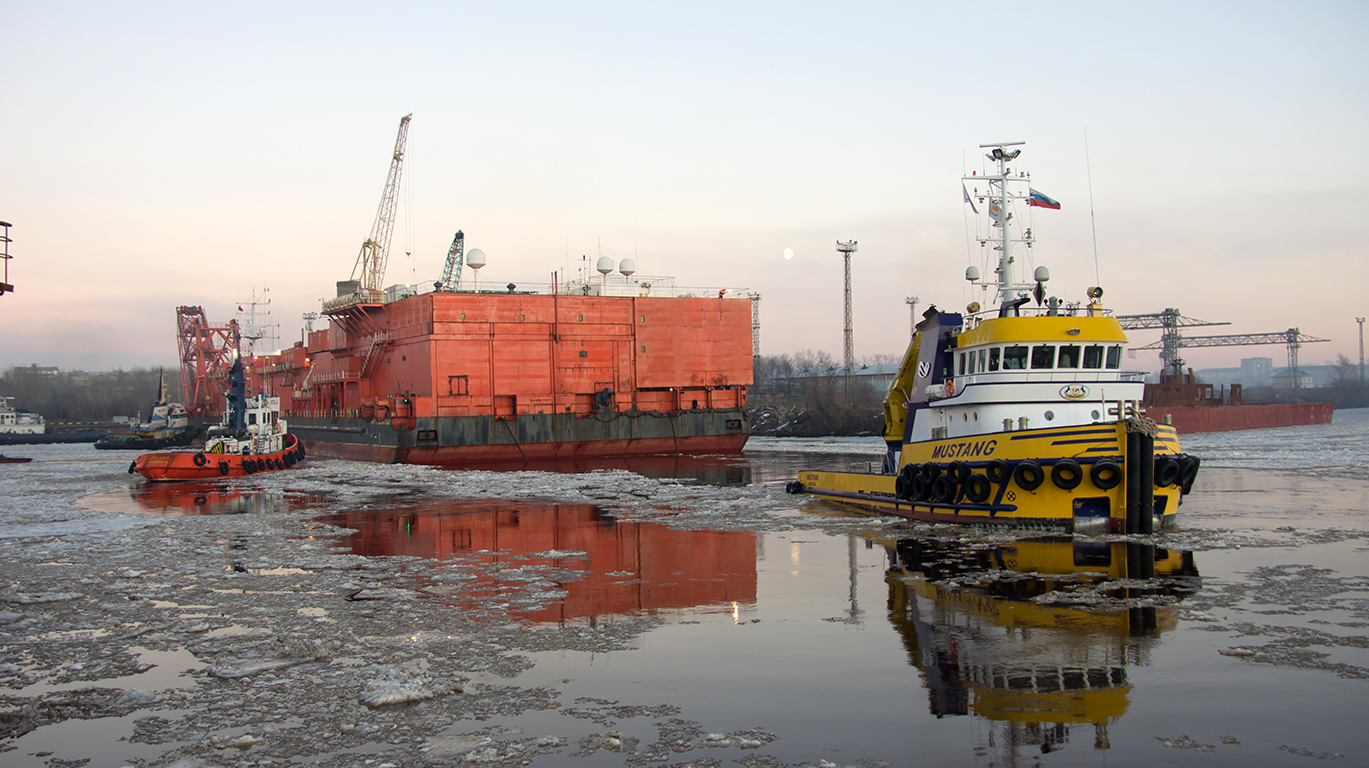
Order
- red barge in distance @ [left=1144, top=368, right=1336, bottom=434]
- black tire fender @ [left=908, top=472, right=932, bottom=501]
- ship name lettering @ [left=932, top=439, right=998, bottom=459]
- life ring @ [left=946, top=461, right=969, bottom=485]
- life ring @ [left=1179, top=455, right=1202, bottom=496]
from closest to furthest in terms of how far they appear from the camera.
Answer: life ring @ [left=1179, top=455, right=1202, bottom=496] → ship name lettering @ [left=932, top=439, right=998, bottom=459] → life ring @ [left=946, top=461, right=969, bottom=485] → black tire fender @ [left=908, top=472, right=932, bottom=501] → red barge in distance @ [left=1144, top=368, right=1336, bottom=434]

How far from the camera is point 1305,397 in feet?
473

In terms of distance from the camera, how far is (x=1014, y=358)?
18.0 meters

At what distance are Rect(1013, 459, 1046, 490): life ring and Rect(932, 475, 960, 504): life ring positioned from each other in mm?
1493

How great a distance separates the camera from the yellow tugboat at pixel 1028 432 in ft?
52.1

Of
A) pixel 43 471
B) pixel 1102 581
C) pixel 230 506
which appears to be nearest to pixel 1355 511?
pixel 1102 581

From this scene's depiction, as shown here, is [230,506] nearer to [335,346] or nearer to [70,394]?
[335,346]

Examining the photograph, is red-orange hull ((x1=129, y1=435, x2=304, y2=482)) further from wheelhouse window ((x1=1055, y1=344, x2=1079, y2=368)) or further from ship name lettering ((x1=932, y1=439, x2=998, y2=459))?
wheelhouse window ((x1=1055, y1=344, x2=1079, y2=368))

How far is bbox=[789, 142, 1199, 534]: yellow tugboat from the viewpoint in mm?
15891

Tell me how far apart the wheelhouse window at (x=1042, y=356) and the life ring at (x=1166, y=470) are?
8.87 ft

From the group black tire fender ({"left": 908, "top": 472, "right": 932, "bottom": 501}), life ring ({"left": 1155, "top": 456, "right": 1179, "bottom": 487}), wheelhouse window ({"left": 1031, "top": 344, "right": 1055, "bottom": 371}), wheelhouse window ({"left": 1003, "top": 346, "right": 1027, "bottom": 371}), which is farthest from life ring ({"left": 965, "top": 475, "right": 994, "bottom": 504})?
life ring ({"left": 1155, "top": 456, "right": 1179, "bottom": 487})

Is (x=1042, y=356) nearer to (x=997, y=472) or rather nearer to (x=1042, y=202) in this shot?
(x=997, y=472)

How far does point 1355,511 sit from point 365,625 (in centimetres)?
2066

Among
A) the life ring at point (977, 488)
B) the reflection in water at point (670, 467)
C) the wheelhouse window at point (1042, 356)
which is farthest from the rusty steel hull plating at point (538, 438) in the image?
the wheelhouse window at point (1042, 356)

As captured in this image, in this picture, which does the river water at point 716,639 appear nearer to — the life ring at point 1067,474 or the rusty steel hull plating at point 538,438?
the life ring at point 1067,474
